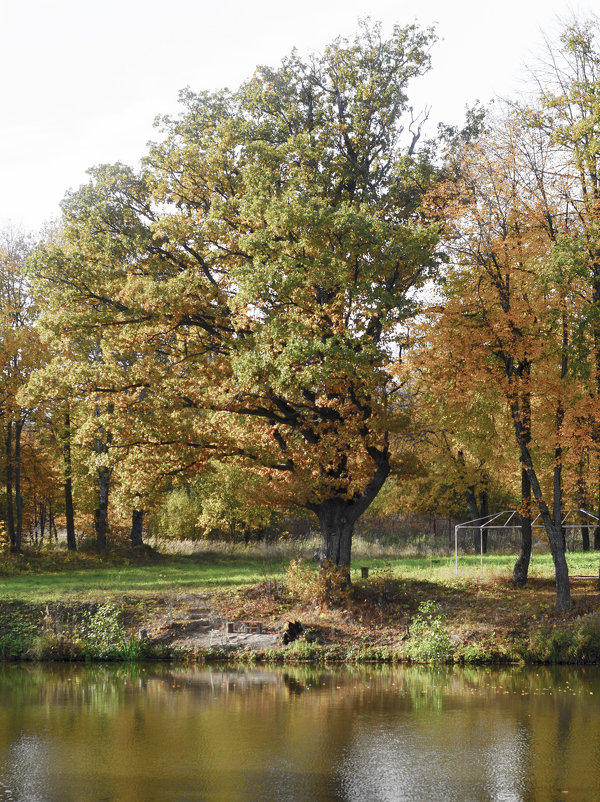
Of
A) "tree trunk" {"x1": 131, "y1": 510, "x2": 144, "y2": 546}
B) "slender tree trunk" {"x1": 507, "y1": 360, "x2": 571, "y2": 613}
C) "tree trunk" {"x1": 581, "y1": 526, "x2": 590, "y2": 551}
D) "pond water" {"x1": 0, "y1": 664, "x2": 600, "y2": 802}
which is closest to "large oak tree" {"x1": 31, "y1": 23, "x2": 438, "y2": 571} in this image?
"slender tree trunk" {"x1": 507, "y1": 360, "x2": 571, "y2": 613}

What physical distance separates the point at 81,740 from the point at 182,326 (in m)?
12.7

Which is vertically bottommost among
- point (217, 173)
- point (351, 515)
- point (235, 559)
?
point (235, 559)

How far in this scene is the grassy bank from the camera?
18.6 m

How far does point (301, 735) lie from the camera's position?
38.6ft

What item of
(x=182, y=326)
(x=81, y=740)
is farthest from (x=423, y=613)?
(x=81, y=740)

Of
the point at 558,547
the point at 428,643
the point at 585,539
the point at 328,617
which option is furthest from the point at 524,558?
the point at 585,539

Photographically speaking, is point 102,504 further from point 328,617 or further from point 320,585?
point 328,617

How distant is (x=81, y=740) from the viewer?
38.1 ft

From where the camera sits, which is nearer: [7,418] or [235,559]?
[7,418]

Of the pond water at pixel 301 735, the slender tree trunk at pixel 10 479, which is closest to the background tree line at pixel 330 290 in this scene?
the pond water at pixel 301 735

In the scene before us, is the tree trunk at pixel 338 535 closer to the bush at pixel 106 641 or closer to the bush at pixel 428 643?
the bush at pixel 428 643

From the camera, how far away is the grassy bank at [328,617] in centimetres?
1856

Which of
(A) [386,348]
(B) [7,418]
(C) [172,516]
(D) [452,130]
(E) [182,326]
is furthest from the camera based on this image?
(C) [172,516]

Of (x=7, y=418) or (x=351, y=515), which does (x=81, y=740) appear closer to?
(x=351, y=515)
